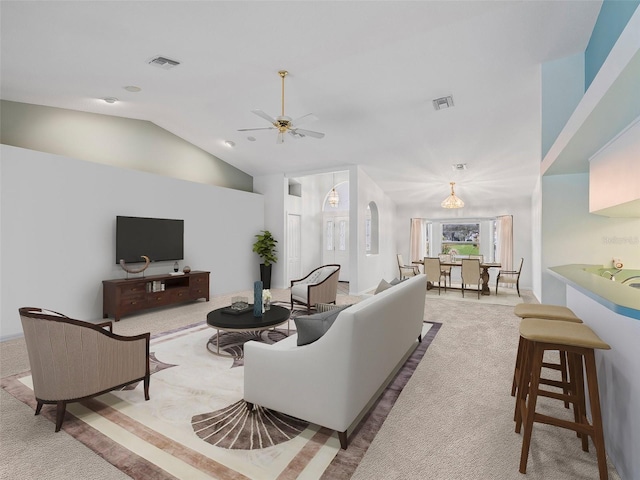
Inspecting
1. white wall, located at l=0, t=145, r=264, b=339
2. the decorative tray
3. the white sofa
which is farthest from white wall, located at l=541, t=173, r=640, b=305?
white wall, located at l=0, t=145, r=264, b=339

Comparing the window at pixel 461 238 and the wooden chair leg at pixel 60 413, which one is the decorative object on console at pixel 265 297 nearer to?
the wooden chair leg at pixel 60 413

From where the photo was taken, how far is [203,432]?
207 centimetres

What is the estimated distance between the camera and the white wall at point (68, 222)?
403 centimetres

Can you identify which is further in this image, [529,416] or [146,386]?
[146,386]

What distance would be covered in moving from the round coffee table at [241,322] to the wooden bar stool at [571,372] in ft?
7.55

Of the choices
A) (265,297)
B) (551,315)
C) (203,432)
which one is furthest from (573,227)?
(203,432)

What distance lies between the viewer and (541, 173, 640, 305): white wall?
11.8ft

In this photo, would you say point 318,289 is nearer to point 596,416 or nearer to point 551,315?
point 551,315

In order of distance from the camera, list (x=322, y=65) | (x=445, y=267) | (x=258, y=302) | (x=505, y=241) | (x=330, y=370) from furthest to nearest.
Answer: (x=505, y=241), (x=445, y=267), (x=322, y=65), (x=258, y=302), (x=330, y=370)

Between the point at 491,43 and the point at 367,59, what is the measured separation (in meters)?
1.29

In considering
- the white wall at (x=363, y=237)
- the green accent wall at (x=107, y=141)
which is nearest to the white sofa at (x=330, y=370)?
the white wall at (x=363, y=237)

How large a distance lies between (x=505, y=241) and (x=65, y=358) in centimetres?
943

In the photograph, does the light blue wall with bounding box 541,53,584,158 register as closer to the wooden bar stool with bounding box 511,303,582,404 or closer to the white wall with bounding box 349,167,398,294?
the wooden bar stool with bounding box 511,303,582,404

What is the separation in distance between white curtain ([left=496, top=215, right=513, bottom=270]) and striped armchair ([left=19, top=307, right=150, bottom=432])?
9.02m
